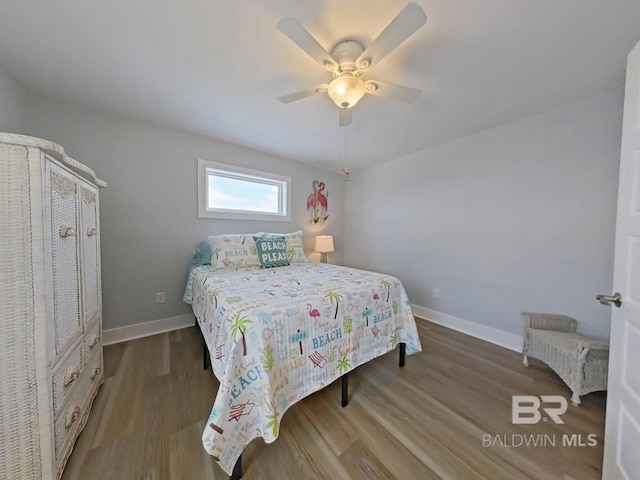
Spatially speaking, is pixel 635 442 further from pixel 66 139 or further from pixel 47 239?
pixel 66 139

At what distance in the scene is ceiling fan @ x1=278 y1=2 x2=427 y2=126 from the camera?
994 mm

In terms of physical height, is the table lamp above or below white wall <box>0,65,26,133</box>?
below

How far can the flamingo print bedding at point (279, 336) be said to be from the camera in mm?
1009

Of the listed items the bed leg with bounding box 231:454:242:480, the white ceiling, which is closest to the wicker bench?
the white ceiling

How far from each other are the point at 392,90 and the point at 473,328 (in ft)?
8.51

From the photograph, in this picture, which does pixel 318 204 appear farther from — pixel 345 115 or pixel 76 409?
pixel 76 409

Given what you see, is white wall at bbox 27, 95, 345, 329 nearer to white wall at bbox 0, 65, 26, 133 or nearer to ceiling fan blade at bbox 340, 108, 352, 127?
white wall at bbox 0, 65, 26, 133

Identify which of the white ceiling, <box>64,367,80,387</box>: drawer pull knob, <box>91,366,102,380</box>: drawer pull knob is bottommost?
<box>91,366,102,380</box>: drawer pull knob

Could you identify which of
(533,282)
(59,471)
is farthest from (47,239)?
(533,282)

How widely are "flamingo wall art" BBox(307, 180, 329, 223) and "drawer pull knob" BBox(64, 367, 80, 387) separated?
2953 mm

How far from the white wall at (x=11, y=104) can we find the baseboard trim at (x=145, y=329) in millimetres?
1848

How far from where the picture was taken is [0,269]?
0.82 m

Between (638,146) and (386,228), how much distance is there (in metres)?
2.58

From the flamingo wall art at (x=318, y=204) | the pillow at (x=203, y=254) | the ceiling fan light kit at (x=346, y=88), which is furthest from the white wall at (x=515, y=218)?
the pillow at (x=203, y=254)
